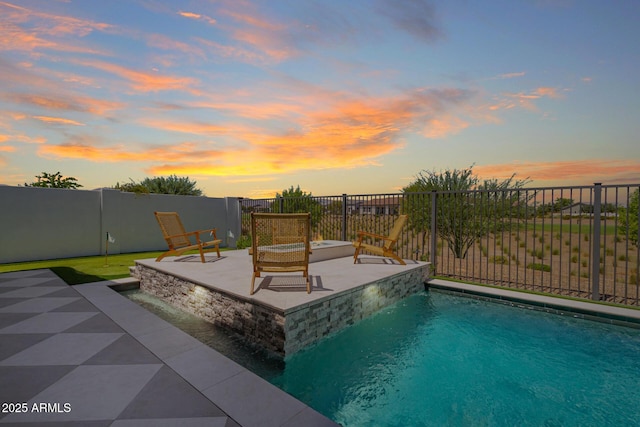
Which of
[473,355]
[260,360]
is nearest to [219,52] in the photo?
[260,360]

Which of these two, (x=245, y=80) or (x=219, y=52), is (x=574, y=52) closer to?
(x=245, y=80)

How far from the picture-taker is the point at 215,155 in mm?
10766

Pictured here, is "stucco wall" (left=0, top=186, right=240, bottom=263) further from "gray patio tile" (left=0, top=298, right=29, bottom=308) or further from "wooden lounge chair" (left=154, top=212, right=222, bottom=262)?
"gray patio tile" (left=0, top=298, right=29, bottom=308)

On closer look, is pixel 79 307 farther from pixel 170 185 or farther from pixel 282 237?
pixel 170 185

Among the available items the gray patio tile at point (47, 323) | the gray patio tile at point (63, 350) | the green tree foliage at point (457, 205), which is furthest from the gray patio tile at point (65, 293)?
the green tree foliage at point (457, 205)

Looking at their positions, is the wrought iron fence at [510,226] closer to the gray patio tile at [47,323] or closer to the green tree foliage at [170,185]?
the gray patio tile at [47,323]

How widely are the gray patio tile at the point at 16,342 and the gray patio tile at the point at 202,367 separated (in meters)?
1.37

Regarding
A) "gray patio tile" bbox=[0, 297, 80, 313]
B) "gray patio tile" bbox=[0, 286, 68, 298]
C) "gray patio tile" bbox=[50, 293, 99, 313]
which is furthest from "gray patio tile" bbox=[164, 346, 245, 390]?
"gray patio tile" bbox=[0, 286, 68, 298]

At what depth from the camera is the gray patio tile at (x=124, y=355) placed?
7.32 ft

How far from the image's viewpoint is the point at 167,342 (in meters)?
2.59

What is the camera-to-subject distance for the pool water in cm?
208

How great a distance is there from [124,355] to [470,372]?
303 centimetres

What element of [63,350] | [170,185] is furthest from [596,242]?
[170,185]

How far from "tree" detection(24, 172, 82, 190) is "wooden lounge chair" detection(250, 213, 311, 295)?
59.7 feet
